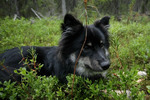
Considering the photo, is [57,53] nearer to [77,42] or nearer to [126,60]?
[77,42]

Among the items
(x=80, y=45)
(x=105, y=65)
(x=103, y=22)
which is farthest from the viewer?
(x=103, y=22)

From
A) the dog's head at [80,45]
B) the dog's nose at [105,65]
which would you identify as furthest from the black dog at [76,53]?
the dog's nose at [105,65]

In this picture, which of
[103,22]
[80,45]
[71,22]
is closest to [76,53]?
[80,45]

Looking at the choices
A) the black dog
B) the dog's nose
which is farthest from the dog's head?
the dog's nose

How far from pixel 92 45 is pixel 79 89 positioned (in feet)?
3.69

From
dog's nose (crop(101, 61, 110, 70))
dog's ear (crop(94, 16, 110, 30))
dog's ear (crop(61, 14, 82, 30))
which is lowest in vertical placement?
dog's nose (crop(101, 61, 110, 70))

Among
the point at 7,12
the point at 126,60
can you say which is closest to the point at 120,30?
the point at 126,60

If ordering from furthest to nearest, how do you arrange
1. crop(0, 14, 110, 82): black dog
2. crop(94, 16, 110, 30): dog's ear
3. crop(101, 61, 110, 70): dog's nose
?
crop(94, 16, 110, 30): dog's ear, crop(0, 14, 110, 82): black dog, crop(101, 61, 110, 70): dog's nose

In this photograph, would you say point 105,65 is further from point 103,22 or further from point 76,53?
point 103,22

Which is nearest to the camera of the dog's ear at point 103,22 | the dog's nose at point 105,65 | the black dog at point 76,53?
the dog's nose at point 105,65

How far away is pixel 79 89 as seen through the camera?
1.97 metres

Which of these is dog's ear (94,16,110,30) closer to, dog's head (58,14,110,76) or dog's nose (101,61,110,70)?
dog's head (58,14,110,76)

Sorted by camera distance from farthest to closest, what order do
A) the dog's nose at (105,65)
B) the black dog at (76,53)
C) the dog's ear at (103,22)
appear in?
the dog's ear at (103,22) → the black dog at (76,53) → the dog's nose at (105,65)

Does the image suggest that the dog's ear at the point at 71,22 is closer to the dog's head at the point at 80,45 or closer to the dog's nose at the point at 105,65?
the dog's head at the point at 80,45
